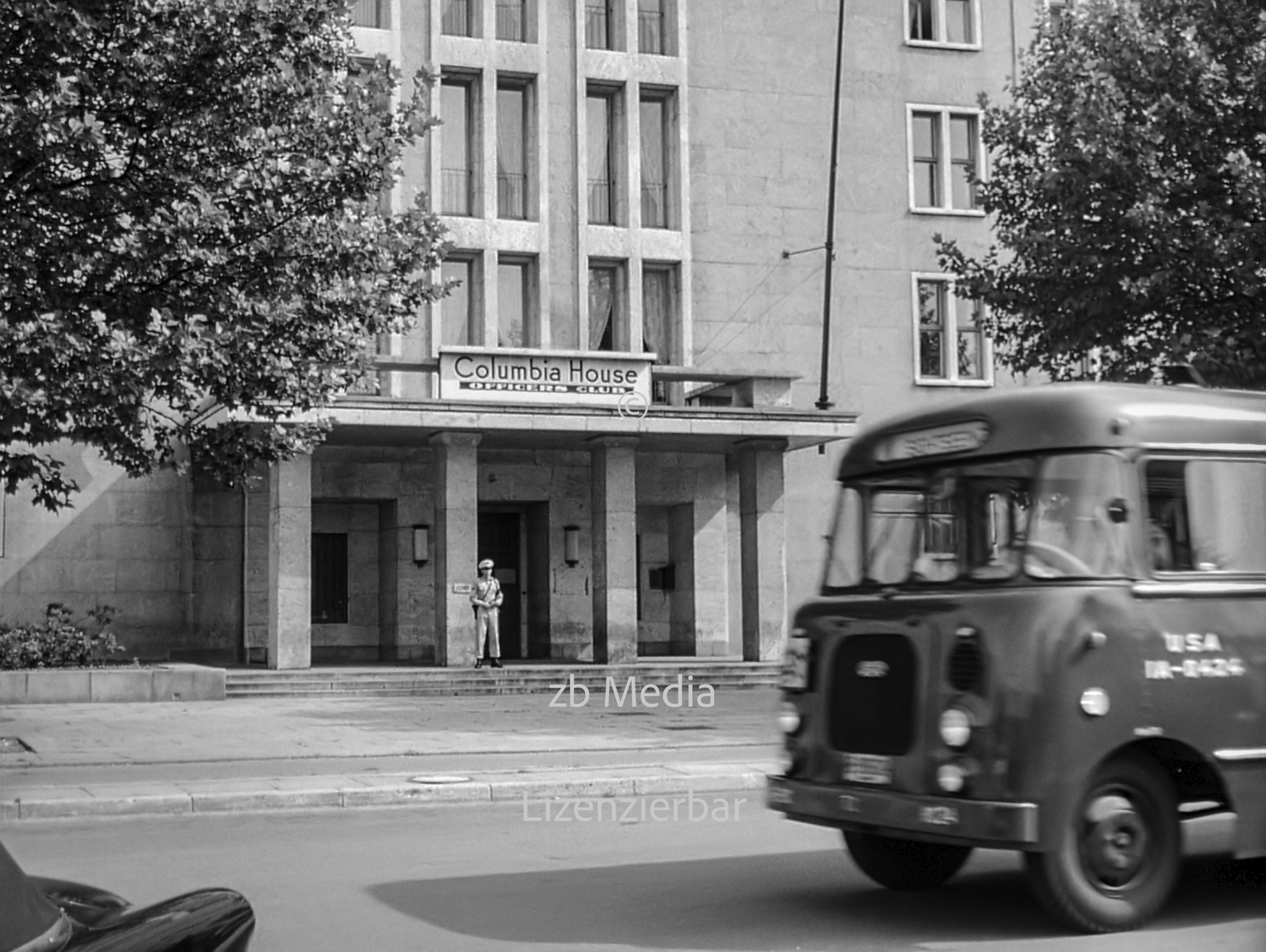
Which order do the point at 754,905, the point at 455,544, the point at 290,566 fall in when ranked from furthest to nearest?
the point at 455,544 < the point at 290,566 < the point at 754,905

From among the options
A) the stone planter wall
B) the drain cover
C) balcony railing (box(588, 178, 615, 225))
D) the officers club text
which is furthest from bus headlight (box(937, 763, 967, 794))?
balcony railing (box(588, 178, 615, 225))

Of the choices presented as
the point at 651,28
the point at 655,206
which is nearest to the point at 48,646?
the point at 655,206

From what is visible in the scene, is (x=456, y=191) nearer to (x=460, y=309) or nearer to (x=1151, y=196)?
(x=460, y=309)

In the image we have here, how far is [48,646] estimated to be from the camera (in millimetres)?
25406

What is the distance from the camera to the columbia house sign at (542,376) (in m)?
29.5

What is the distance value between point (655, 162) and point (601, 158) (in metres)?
1.16

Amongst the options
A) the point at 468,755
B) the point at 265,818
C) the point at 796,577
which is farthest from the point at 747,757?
the point at 796,577

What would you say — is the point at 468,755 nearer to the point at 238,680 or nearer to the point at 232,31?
the point at 232,31

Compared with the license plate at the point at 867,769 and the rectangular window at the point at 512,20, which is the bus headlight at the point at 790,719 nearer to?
the license plate at the point at 867,769

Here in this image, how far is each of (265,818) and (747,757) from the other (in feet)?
17.2

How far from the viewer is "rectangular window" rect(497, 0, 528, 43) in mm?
34562

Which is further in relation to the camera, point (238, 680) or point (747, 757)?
point (238, 680)

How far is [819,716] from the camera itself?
28.5 ft

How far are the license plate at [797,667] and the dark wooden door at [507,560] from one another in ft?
83.4
